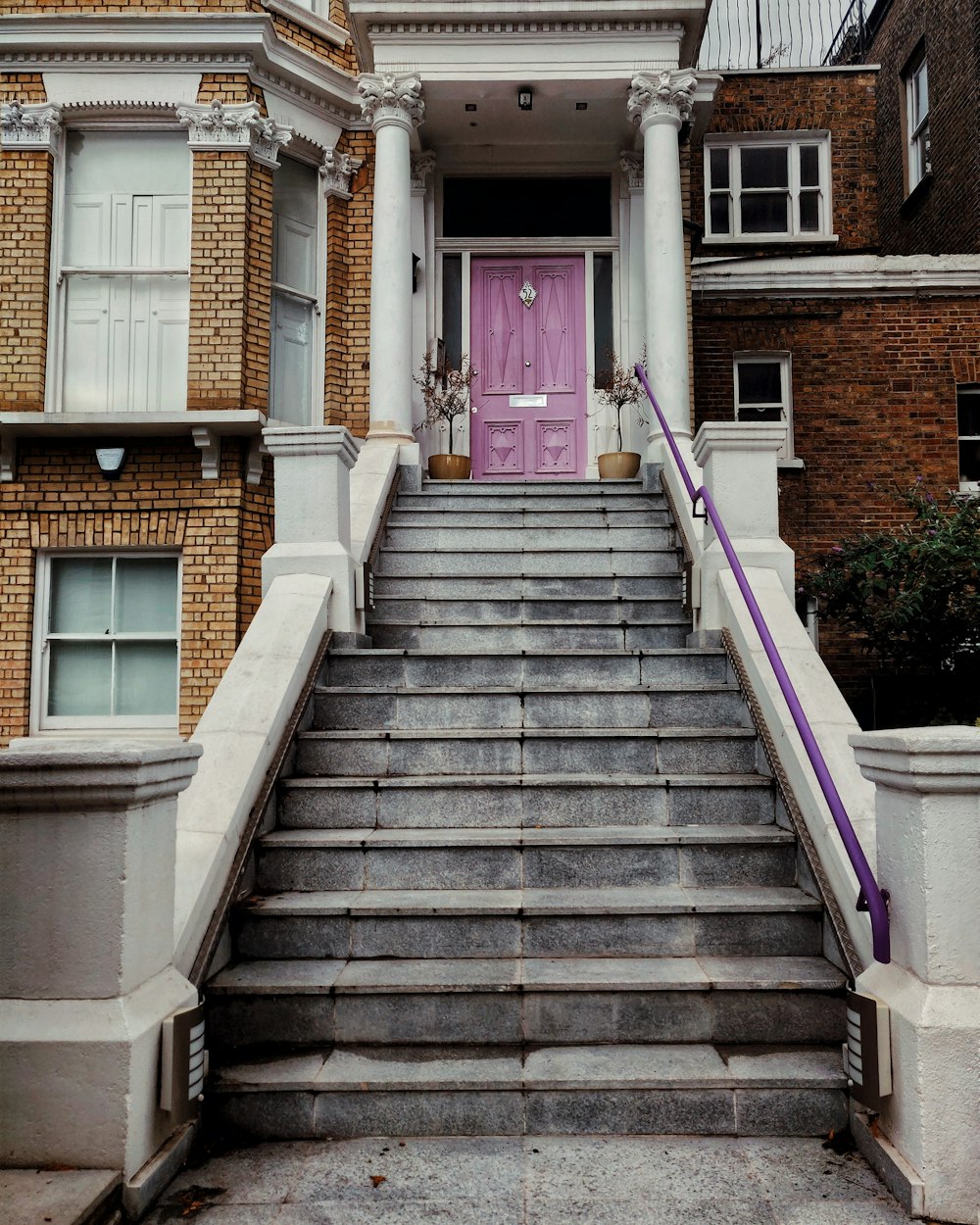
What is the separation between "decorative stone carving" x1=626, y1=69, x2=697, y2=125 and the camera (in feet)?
29.3

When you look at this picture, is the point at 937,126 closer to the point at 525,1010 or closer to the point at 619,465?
the point at 619,465

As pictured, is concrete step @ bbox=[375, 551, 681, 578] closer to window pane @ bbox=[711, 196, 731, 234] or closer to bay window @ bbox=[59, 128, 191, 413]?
bay window @ bbox=[59, 128, 191, 413]

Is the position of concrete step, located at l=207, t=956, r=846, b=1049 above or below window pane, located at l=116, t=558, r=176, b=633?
below

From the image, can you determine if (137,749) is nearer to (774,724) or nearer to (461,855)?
(461,855)

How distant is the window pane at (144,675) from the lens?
8.48 meters

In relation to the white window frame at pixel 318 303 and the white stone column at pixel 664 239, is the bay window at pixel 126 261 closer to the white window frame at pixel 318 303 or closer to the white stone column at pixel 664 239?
the white window frame at pixel 318 303

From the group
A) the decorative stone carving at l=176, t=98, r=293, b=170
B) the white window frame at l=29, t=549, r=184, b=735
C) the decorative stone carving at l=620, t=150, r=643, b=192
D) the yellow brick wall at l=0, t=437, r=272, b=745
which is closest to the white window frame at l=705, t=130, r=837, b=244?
the decorative stone carving at l=620, t=150, r=643, b=192

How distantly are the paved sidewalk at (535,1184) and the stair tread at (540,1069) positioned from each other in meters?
0.16

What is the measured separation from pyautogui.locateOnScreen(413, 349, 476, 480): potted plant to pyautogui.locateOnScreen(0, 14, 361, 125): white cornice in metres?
2.90

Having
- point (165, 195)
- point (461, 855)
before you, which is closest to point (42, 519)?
point (165, 195)

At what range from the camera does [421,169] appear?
10039 millimetres

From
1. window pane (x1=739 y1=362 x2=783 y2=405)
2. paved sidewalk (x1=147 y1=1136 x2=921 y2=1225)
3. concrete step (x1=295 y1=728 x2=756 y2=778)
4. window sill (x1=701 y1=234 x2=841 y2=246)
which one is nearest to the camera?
paved sidewalk (x1=147 y1=1136 x2=921 y2=1225)

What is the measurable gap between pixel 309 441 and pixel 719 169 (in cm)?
928

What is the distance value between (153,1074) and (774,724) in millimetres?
2832
